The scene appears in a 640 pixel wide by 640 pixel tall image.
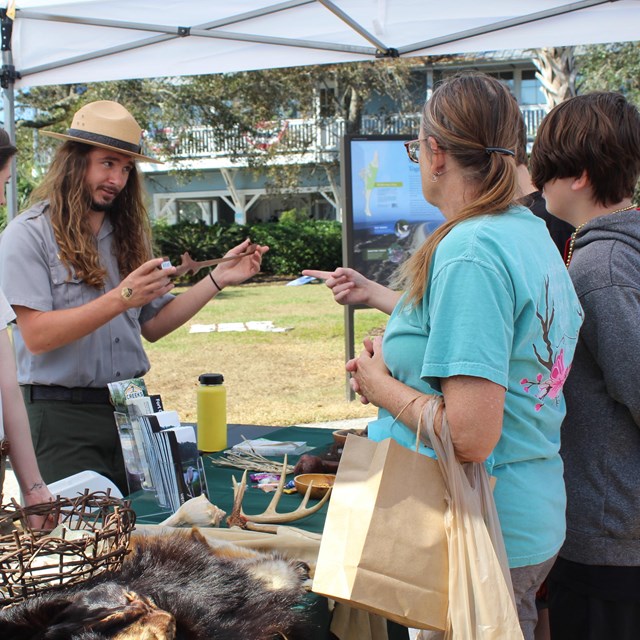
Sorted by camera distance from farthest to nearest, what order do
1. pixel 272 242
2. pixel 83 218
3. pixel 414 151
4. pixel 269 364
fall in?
pixel 272 242
pixel 269 364
pixel 83 218
pixel 414 151

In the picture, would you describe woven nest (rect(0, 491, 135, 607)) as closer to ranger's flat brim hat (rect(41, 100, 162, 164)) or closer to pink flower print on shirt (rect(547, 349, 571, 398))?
pink flower print on shirt (rect(547, 349, 571, 398))

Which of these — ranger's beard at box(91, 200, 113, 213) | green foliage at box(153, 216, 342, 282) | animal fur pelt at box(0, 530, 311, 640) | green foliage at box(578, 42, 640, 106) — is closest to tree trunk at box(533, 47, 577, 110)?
green foliage at box(578, 42, 640, 106)

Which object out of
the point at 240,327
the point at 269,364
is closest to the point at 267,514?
the point at 269,364

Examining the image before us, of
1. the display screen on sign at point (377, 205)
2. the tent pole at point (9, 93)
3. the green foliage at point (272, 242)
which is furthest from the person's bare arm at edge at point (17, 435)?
the green foliage at point (272, 242)

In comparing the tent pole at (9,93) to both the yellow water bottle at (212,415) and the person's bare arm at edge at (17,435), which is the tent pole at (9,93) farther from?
the person's bare arm at edge at (17,435)

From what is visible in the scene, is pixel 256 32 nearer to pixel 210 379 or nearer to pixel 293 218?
pixel 210 379

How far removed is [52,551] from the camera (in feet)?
4.27

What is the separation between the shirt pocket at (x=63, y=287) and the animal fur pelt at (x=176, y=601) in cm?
138

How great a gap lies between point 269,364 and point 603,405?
27.3 ft

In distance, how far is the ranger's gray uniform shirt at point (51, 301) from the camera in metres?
2.65

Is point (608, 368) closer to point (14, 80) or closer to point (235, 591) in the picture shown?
point (235, 591)

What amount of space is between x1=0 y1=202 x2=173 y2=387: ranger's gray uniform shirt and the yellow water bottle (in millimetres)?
299

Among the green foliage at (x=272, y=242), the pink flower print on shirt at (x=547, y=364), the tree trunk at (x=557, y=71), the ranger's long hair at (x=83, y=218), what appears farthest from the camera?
the green foliage at (x=272, y=242)

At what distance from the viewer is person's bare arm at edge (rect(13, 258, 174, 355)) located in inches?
100
